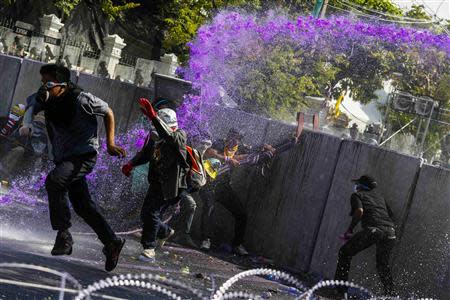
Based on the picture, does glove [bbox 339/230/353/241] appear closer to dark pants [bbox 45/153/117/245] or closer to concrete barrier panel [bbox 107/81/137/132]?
dark pants [bbox 45/153/117/245]

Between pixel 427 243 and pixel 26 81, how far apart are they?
7.97m

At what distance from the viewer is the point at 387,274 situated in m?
9.95

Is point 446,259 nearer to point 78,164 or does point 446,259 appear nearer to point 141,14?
point 78,164

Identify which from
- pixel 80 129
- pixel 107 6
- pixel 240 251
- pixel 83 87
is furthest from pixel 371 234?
pixel 107 6

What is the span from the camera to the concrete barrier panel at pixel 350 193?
10.4 metres

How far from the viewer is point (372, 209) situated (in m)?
10.1

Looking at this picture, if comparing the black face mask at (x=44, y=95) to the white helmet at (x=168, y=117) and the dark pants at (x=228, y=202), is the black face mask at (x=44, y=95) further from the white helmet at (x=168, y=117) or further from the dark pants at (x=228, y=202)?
the dark pants at (x=228, y=202)

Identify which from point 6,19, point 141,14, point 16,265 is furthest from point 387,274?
point 141,14

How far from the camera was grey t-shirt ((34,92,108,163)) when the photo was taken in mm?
7609

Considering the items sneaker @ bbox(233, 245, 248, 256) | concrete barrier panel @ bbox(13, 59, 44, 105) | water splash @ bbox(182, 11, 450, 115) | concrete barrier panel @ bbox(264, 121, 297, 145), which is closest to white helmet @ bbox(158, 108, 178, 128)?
concrete barrier panel @ bbox(264, 121, 297, 145)

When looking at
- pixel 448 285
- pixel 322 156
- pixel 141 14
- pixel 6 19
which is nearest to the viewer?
pixel 448 285

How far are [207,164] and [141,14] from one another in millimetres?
32158

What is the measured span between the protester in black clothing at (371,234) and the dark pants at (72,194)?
335 centimetres

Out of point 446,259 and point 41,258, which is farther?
point 446,259
